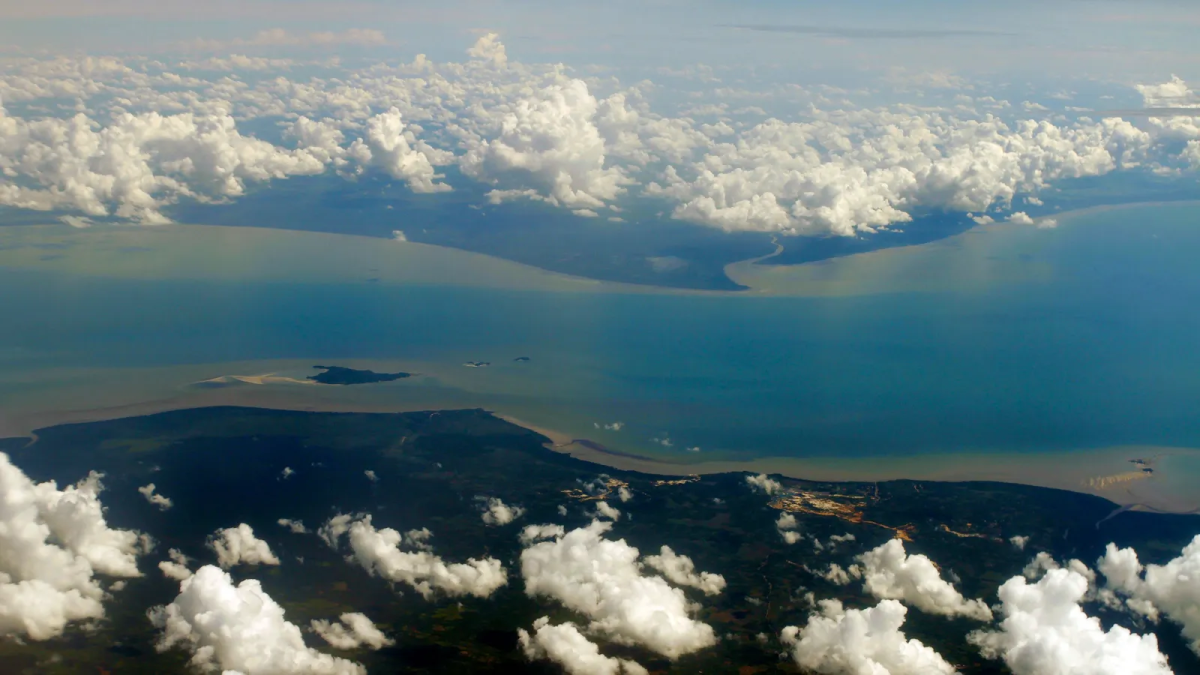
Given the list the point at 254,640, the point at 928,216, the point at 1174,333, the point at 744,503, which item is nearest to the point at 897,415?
the point at 744,503

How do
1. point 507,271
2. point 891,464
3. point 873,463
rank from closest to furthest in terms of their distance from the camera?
point 891,464, point 873,463, point 507,271

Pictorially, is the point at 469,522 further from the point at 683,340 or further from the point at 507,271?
the point at 507,271

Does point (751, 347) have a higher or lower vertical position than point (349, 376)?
higher

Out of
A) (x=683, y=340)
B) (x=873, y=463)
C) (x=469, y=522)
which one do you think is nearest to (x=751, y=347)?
(x=683, y=340)

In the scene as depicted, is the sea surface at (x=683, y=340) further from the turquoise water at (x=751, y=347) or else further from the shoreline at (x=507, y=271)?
the shoreline at (x=507, y=271)

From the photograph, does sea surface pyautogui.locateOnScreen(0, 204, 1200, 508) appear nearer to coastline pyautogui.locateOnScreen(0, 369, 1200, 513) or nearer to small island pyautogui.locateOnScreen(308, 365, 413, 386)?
coastline pyautogui.locateOnScreen(0, 369, 1200, 513)

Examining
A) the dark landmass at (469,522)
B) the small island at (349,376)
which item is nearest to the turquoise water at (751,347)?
the small island at (349,376)

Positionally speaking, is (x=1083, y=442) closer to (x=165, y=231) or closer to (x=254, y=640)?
(x=254, y=640)
